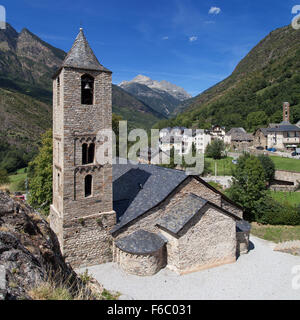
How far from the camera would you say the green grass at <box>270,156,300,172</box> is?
152 feet

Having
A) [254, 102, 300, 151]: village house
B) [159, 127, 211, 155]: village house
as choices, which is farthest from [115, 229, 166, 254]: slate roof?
[254, 102, 300, 151]: village house

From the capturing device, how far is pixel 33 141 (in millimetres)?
92562

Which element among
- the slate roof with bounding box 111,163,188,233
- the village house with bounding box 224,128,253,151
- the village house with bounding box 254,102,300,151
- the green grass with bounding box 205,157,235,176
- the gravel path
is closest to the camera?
the gravel path

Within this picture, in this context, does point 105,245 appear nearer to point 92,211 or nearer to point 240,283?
point 92,211

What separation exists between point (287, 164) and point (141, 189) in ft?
136

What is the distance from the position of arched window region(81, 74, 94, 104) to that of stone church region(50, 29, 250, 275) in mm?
57

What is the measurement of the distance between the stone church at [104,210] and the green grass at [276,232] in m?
7.42

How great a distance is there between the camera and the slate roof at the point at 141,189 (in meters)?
16.2

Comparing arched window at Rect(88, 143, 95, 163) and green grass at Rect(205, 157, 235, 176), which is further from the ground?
arched window at Rect(88, 143, 95, 163)

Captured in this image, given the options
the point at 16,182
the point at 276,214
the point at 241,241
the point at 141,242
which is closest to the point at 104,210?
the point at 141,242

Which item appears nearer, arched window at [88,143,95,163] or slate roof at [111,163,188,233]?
arched window at [88,143,95,163]

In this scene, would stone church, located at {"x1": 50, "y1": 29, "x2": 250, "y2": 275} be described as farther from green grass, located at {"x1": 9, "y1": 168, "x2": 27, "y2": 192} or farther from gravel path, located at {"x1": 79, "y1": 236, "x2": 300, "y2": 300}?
green grass, located at {"x1": 9, "y1": 168, "x2": 27, "y2": 192}

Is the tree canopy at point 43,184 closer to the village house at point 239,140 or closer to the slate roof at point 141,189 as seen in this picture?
the slate roof at point 141,189
